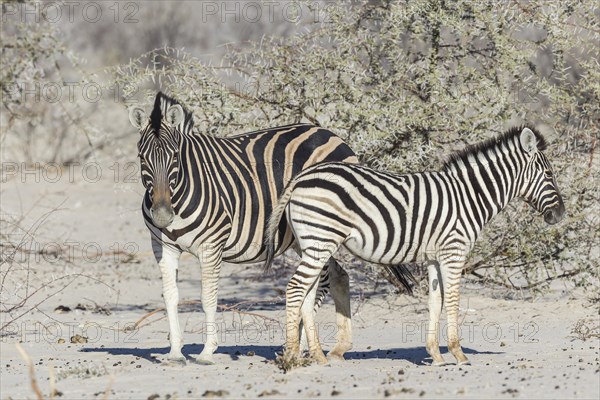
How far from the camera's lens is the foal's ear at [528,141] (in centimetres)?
778

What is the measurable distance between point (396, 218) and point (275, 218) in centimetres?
88

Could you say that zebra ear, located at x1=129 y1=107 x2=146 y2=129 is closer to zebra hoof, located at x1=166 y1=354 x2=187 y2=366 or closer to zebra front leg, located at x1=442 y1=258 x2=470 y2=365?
zebra hoof, located at x1=166 y1=354 x2=187 y2=366

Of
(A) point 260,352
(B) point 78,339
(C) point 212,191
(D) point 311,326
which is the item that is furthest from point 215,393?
(B) point 78,339

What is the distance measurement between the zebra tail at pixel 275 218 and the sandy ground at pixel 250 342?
0.85 metres

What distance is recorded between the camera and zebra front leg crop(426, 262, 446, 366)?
7.44 m

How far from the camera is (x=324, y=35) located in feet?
33.9

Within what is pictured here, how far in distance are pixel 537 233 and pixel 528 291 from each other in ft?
2.59

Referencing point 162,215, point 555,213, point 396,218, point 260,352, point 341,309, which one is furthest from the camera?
point 260,352

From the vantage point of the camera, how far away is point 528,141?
308 inches

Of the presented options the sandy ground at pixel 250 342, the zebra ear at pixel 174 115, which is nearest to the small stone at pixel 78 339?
the sandy ground at pixel 250 342

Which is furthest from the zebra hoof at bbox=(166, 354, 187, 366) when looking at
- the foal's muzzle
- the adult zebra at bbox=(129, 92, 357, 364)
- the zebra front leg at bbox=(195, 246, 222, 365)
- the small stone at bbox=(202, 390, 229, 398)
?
the foal's muzzle

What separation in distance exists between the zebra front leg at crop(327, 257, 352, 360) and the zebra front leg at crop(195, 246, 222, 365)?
906mm

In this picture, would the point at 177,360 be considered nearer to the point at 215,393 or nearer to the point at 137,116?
the point at 215,393

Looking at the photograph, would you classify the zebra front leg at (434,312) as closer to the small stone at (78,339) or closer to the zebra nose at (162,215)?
the zebra nose at (162,215)
